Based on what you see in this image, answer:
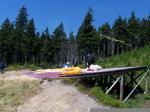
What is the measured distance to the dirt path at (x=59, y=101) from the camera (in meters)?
21.3

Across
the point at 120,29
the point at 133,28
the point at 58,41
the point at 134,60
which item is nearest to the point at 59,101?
the point at 134,60

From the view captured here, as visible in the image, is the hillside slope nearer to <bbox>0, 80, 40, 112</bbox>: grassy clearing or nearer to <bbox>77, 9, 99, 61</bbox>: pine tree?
<bbox>0, 80, 40, 112</bbox>: grassy clearing

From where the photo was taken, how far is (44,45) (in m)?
105

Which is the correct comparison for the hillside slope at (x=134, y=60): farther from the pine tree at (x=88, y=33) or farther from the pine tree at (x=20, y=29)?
the pine tree at (x=20, y=29)

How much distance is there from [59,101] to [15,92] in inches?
153

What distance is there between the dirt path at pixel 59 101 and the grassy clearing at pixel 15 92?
61 centimetres

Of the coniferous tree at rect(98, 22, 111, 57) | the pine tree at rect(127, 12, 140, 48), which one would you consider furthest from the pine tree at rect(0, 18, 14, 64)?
the pine tree at rect(127, 12, 140, 48)

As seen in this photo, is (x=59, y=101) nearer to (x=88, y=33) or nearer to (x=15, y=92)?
(x=15, y=92)

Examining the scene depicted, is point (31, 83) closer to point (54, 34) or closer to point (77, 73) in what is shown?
point (77, 73)

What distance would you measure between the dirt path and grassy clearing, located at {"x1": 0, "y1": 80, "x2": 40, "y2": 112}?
615 millimetres

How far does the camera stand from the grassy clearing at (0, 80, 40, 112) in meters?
23.5

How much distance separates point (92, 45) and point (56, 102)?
208 ft

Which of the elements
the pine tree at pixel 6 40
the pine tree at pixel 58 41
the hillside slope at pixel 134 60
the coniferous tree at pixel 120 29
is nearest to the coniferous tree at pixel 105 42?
the coniferous tree at pixel 120 29

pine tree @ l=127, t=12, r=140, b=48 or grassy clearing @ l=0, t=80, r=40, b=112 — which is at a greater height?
pine tree @ l=127, t=12, r=140, b=48
